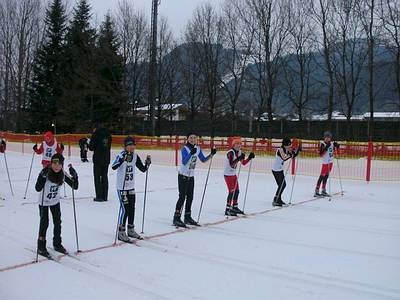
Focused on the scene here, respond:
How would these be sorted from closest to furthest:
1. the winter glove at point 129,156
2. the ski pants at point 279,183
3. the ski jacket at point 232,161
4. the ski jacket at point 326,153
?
1. the winter glove at point 129,156
2. the ski jacket at point 232,161
3. the ski pants at point 279,183
4. the ski jacket at point 326,153

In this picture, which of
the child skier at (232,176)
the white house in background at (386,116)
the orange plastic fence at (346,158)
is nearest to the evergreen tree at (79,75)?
the orange plastic fence at (346,158)

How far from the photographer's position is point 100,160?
12422 mm

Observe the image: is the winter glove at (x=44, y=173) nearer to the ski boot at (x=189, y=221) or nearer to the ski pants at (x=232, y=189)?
the ski boot at (x=189, y=221)

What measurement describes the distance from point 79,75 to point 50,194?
39.0 m

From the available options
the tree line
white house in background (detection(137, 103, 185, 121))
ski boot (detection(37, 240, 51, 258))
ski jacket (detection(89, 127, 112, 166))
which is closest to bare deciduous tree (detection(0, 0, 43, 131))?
the tree line

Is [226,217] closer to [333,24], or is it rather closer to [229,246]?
[229,246]

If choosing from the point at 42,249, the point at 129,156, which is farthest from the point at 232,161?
the point at 42,249

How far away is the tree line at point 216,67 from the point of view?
3672 centimetres

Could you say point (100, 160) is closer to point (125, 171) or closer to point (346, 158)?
point (125, 171)

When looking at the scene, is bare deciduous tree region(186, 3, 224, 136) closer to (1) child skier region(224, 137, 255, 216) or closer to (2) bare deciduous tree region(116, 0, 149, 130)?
(2) bare deciduous tree region(116, 0, 149, 130)

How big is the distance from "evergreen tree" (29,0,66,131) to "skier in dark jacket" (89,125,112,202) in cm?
3551

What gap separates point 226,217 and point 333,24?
3028 cm

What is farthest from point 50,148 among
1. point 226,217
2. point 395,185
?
point 395,185

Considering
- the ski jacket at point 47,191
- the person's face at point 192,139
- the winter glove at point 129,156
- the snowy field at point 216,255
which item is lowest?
the snowy field at point 216,255
